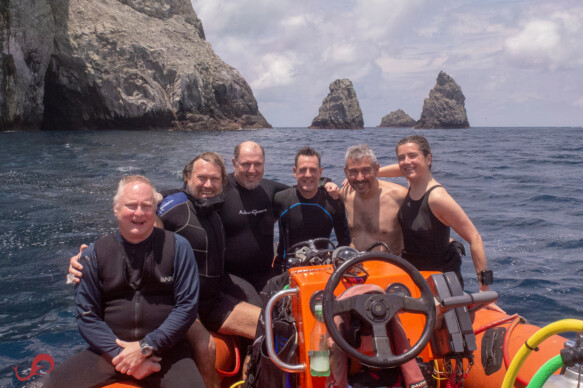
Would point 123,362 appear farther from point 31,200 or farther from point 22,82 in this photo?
point 22,82

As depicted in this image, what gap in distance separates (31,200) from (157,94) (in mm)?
37047

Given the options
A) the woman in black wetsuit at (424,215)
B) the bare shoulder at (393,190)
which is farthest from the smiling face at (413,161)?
the bare shoulder at (393,190)

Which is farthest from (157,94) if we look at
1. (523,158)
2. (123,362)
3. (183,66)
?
(123,362)

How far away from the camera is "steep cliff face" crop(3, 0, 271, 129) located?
38188 mm

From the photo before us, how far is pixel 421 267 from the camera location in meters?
3.94

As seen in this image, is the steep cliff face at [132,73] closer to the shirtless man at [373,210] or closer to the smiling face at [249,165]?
the smiling face at [249,165]

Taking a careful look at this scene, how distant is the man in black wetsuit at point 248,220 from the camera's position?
4.00 meters

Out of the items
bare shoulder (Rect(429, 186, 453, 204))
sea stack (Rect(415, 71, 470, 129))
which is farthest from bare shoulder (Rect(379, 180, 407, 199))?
sea stack (Rect(415, 71, 470, 129))

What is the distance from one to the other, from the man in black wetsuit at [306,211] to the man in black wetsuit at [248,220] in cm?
15

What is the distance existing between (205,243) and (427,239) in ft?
6.26

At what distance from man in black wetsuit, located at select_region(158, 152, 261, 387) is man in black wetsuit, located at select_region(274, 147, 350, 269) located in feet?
2.76

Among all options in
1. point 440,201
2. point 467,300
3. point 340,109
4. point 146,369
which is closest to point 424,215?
point 440,201

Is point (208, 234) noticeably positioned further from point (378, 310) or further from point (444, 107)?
point (444, 107)

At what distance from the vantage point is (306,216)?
420cm
